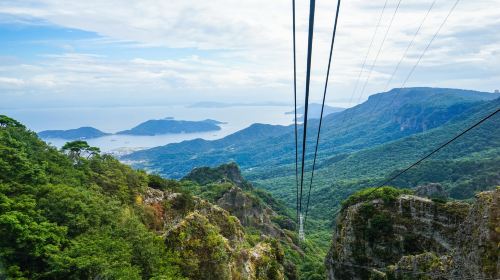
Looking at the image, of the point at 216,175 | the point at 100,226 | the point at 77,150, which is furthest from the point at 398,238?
the point at 216,175

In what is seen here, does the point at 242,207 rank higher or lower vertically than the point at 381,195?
lower

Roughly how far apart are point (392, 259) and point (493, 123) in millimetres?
137249

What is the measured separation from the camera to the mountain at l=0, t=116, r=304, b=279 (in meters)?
15.2

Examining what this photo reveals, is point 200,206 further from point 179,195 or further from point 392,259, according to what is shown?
point 392,259

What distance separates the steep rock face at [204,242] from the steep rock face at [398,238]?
20.3ft

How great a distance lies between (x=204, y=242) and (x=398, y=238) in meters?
16.5

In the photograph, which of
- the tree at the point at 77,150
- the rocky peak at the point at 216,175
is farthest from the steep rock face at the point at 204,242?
the rocky peak at the point at 216,175

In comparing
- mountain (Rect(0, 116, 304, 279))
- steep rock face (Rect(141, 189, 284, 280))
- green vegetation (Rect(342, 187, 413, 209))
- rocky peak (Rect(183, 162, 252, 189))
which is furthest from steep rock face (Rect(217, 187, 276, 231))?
green vegetation (Rect(342, 187, 413, 209))

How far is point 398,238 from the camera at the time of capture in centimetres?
3081

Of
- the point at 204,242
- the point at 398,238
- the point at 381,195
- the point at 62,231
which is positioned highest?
the point at 62,231

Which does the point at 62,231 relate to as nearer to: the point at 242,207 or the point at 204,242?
the point at 204,242

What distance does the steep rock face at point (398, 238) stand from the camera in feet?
77.6

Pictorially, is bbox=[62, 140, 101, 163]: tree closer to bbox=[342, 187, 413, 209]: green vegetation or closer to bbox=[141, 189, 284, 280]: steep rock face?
bbox=[141, 189, 284, 280]: steep rock face

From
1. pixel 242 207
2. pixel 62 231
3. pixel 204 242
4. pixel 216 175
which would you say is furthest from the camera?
pixel 216 175
